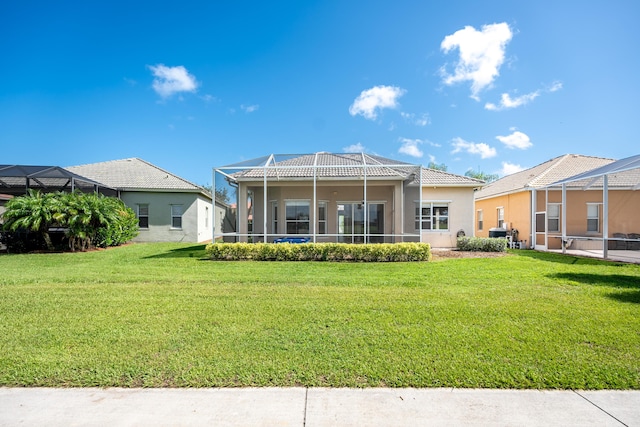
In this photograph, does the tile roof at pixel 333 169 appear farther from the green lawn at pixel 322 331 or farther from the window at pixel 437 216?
the green lawn at pixel 322 331

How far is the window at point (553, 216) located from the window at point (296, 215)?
511 inches

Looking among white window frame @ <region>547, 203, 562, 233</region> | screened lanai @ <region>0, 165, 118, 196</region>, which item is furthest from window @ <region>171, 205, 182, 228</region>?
white window frame @ <region>547, 203, 562, 233</region>

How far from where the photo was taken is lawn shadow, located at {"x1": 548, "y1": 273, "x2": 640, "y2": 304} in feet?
19.7

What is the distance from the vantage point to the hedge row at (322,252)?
10953mm

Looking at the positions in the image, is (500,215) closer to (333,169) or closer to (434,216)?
(434,216)

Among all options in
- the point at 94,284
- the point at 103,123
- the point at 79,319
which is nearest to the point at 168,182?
the point at 103,123

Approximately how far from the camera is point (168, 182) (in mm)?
19844

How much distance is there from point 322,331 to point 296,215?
1121 centimetres

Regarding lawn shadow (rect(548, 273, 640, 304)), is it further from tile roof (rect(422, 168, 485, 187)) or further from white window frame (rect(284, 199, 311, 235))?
white window frame (rect(284, 199, 311, 235))

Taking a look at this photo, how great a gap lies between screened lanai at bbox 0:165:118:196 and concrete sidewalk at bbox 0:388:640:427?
16.5 meters

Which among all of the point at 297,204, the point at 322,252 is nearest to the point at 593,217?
the point at 322,252

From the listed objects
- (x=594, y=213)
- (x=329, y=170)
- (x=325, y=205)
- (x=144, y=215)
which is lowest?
(x=144, y=215)

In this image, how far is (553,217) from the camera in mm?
16453

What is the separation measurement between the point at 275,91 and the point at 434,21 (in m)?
11.0
